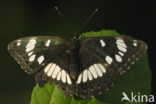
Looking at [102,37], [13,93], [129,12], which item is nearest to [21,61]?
[102,37]

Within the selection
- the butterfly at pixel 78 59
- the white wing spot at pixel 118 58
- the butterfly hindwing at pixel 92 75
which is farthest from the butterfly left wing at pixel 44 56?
the white wing spot at pixel 118 58

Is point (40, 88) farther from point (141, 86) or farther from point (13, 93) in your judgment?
point (13, 93)

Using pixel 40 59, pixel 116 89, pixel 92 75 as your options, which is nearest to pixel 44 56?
pixel 40 59

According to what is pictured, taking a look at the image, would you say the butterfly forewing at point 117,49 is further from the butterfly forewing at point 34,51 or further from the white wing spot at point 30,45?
the white wing spot at point 30,45

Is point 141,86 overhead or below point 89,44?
below

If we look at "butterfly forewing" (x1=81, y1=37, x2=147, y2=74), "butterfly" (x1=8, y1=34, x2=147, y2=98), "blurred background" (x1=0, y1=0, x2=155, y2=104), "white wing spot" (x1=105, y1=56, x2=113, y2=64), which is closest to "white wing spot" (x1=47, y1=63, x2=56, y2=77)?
"butterfly" (x1=8, y1=34, x2=147, y2=98)
